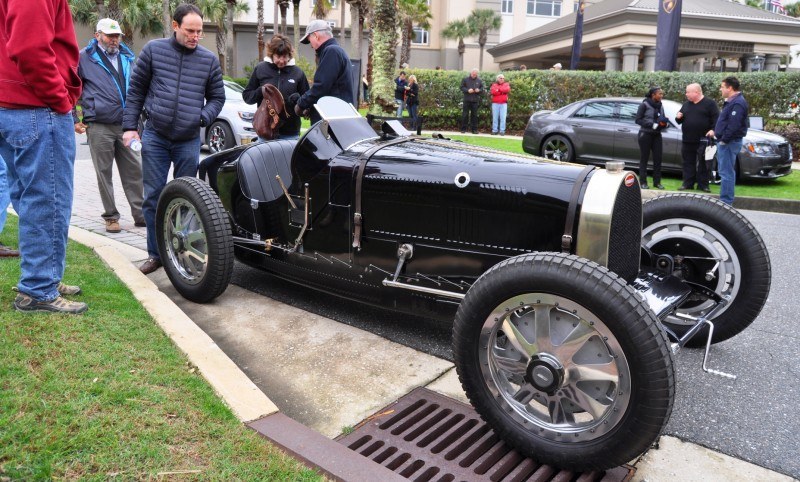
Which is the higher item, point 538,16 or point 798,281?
point 538,16

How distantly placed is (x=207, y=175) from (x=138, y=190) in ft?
7.36

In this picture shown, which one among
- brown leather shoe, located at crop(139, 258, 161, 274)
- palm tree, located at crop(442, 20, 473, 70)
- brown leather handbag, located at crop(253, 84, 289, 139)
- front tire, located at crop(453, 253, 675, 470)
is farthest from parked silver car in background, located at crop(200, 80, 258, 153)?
palm tree, located at crop(442, 20, 473, 70)

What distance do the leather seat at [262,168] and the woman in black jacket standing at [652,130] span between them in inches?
299

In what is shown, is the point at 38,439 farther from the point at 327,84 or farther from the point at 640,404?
the point at 327,84

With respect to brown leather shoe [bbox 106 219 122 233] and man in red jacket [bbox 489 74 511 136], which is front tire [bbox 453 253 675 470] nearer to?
brown leather shoe [bbox 106 219 122 233]

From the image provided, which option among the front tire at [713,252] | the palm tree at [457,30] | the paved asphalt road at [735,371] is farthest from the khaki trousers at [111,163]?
the palm tree at [457,30]

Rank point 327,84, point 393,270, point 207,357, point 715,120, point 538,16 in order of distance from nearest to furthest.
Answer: point 207,357, point 393,270, point 327,84, point 715,120, point 538,16

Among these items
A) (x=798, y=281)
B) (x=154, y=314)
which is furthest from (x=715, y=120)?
(x=154, y=314)

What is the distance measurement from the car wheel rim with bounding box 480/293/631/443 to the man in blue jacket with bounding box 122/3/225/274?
344 centimetres

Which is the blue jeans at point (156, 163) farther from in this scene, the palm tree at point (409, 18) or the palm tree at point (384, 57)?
the palm tree at point (409, 18)

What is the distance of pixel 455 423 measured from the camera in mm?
2959

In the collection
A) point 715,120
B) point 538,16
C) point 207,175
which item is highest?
point 538,16

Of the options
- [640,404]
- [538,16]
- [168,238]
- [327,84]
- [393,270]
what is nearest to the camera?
[640,404]

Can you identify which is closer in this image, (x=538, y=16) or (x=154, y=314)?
(x=154, y=314)
